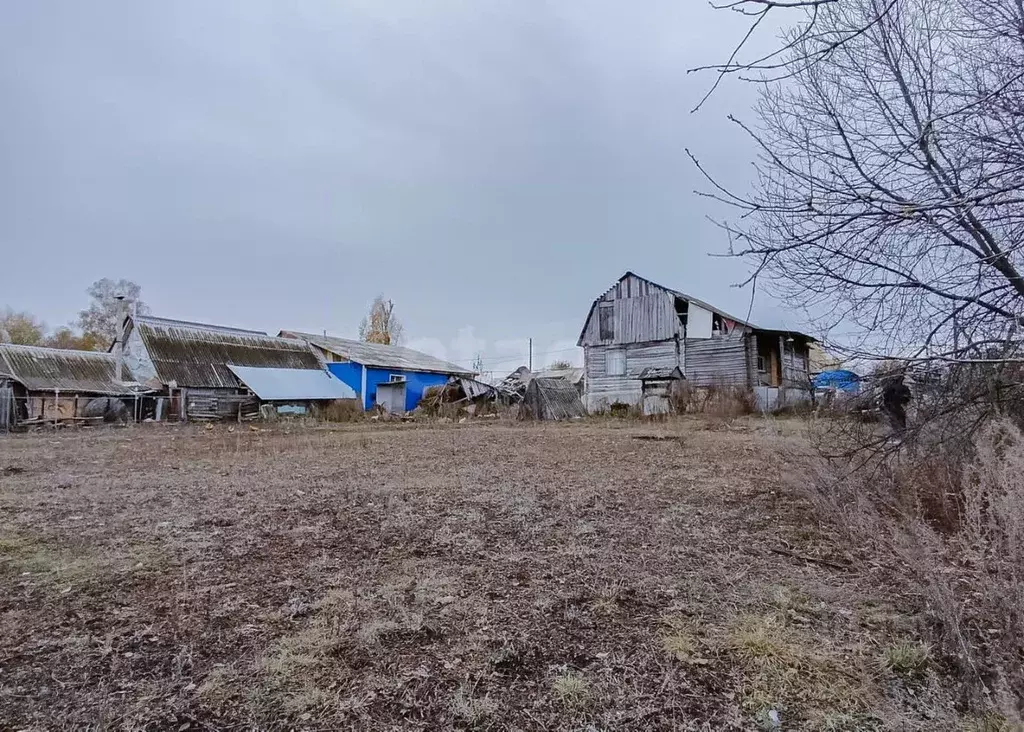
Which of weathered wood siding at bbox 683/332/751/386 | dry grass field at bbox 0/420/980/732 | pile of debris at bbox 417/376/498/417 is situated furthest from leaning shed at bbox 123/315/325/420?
dry grass field at bbox 0/420/980/732

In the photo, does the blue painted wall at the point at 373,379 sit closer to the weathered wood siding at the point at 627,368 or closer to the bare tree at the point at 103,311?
the weathered wood siding at the point at 627,368

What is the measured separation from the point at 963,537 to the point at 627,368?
19558mm

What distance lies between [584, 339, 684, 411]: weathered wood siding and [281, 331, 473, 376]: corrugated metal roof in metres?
9.31

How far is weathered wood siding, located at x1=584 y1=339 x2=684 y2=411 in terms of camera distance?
71.2 ft

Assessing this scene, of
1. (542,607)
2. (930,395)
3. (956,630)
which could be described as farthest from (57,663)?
(930,395)

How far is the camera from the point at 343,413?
21453 millimetres

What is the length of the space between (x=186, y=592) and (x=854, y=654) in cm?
349

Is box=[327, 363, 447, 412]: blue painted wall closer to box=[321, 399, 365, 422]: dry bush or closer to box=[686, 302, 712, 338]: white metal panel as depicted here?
box=[321, 399, 365, 422]: dry bush

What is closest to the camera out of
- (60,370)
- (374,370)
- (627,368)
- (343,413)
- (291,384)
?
(60,370)

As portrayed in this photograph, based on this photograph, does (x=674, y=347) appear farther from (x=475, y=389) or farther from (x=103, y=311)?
(x=103, y=311)

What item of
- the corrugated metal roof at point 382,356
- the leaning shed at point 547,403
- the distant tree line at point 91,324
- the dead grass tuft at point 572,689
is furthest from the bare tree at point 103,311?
the dead grass tuft at point 572,689

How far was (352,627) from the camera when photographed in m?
2.68

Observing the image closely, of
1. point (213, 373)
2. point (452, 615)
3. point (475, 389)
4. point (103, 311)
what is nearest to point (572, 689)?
point (452, 615)

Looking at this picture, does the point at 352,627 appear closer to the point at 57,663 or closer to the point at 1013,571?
the point at 57,663
